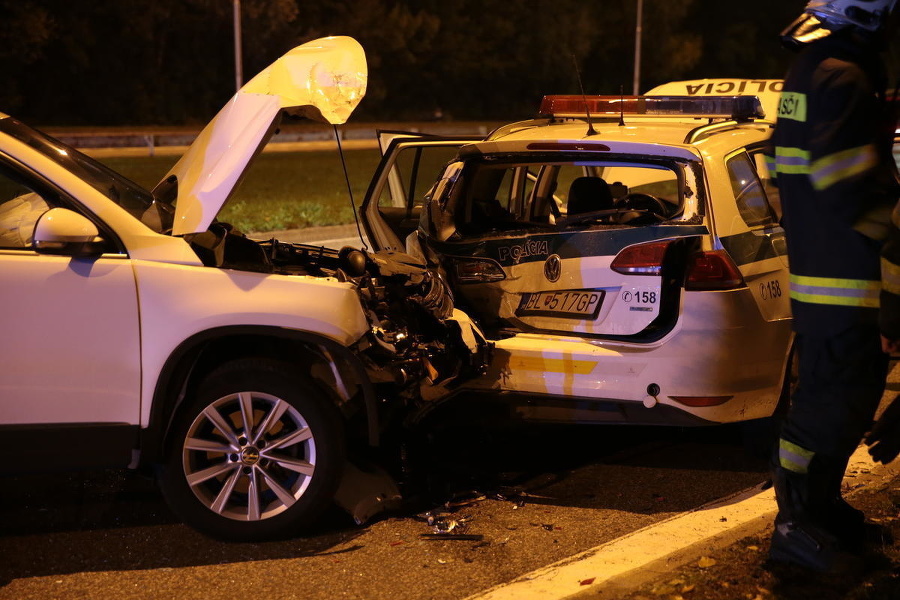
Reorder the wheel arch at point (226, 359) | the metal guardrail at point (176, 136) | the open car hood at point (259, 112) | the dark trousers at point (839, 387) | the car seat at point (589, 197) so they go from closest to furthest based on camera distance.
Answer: the dark trousers at point (839, 387), the wheel arch at point (226, 359), the open car hood at point (259, 112), the car seat at point (589, 197), the metal guardrail at point (176, 136)

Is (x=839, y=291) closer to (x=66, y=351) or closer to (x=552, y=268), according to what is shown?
(x=552, y=268)

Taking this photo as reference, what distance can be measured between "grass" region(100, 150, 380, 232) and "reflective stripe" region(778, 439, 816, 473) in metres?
8.68

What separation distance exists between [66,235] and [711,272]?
2635mm

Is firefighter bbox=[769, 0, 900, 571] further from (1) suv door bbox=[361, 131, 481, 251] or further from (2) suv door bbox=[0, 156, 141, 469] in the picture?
(1) suv door bbox=[361, 131, 481, 251]

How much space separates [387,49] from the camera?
58.0 m

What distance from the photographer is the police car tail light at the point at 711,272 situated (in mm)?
5074

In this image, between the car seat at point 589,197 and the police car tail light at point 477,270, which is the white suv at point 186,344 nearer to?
the police car tail light at point 477,270

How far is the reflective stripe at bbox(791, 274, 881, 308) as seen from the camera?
3965 mm

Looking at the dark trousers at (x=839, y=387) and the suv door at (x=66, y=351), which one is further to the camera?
the suv door at (x=66, y=351)

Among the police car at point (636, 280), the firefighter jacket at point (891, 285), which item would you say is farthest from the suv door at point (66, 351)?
the firefighter jacket at point (891, 285)

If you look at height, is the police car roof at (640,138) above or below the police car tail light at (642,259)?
above

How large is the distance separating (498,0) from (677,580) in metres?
59.8

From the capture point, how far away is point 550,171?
6914 millimetres

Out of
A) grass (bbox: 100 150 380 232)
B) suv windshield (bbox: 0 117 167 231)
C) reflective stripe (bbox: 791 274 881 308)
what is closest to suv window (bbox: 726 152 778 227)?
reflective stripe (bbox: 791 274 881 308)
